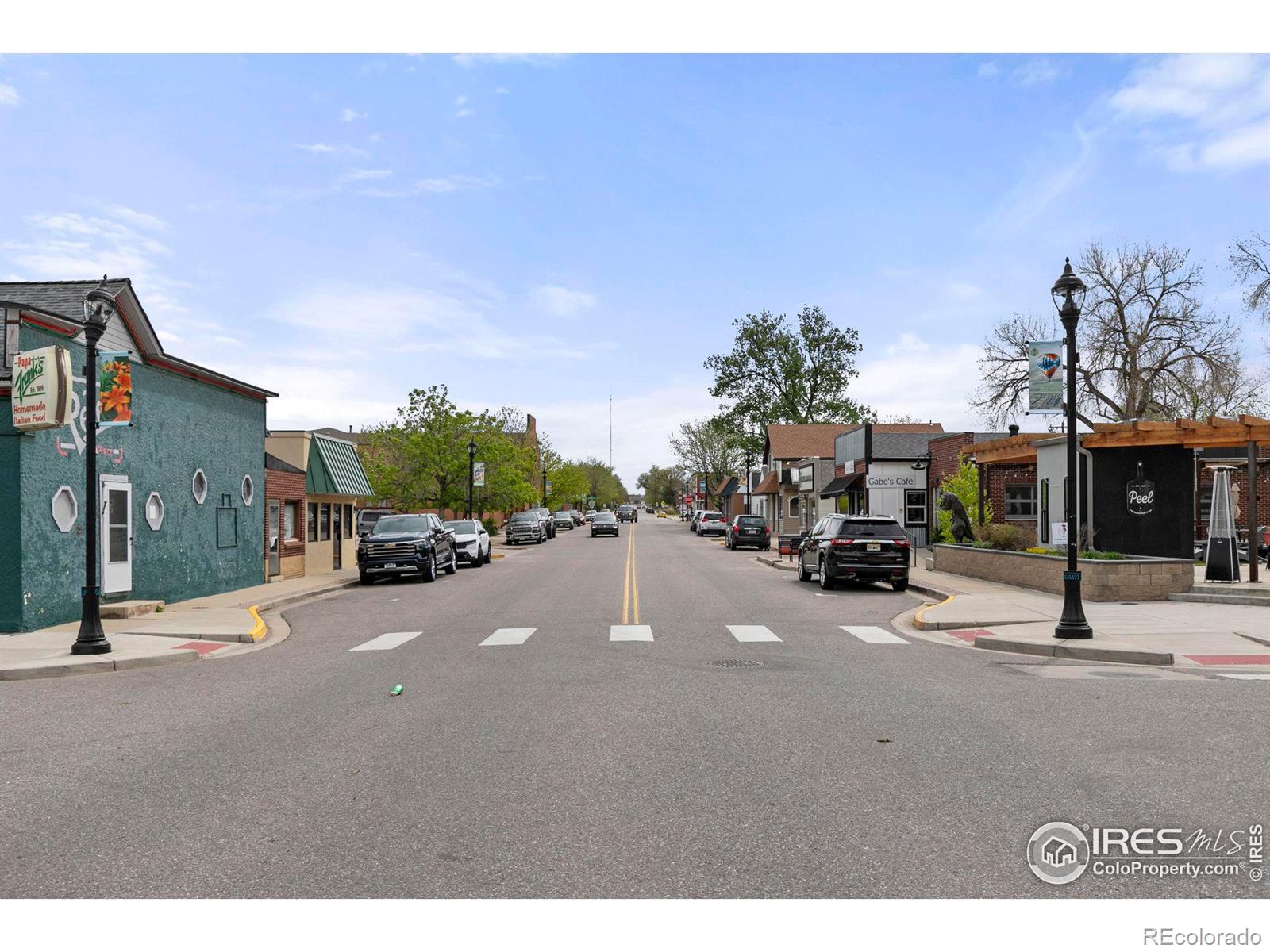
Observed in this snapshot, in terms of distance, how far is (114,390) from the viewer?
1639cm

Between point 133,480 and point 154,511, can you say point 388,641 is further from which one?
point 154,511

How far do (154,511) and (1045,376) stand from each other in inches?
668

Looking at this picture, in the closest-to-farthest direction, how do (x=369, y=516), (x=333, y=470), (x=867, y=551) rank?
1. (x=867, y=551)
2. (x=333, y=470)
3. (x=369, y=516)

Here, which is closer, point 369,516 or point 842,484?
point 369,516

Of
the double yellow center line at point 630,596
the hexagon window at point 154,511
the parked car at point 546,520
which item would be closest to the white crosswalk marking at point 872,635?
the double yellow center line at point 630,596

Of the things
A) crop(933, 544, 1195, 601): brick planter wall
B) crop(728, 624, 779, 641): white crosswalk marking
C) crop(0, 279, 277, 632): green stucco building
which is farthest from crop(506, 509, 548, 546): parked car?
crop(728, 624, 779, 641): white crosswalk marking

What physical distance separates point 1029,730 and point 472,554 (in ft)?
88.8

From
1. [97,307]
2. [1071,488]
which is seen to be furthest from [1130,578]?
[97,307]

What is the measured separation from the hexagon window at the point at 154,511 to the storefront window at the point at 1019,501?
28438mm

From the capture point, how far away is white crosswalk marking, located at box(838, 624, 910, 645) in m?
13.8

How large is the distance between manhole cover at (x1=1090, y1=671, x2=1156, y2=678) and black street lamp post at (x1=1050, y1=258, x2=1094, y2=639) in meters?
2.09

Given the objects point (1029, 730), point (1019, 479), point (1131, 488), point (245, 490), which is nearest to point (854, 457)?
point (1019, 479)

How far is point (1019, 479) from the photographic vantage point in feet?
119

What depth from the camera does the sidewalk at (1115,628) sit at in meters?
12.1
